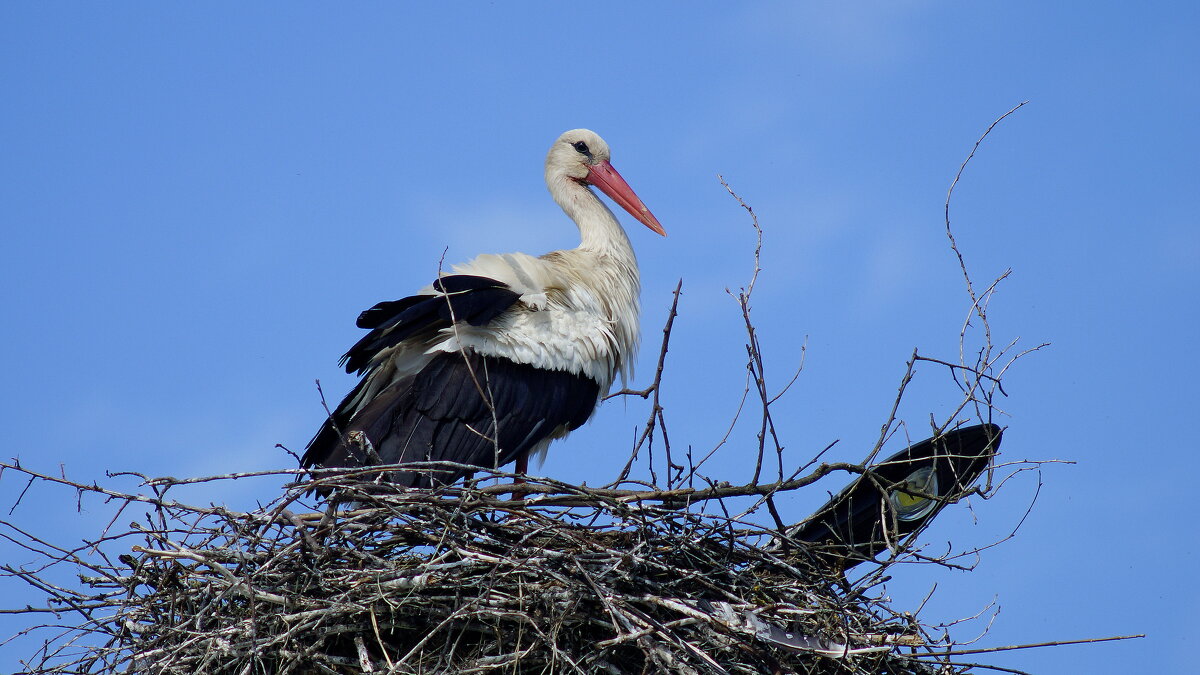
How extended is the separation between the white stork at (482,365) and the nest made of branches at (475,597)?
59cm

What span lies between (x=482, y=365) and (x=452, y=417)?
0.26 m

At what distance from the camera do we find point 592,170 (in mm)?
6863

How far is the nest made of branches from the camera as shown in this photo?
12.6 feet

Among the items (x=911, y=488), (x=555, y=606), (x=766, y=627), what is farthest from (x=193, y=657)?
(x=911, y=488)

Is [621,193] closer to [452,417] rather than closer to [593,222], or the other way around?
[593,222]

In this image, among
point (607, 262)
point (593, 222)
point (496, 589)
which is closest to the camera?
point (496, 589)

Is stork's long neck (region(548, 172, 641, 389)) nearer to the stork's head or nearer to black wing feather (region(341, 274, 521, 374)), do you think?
the stork's head

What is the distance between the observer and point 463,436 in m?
5.12

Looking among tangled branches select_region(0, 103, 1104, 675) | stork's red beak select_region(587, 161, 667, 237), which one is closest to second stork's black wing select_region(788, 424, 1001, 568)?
tangled branches select_region(0, 103, 1104, 675)

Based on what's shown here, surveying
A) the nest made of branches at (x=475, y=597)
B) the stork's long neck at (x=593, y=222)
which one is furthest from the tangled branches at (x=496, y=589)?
the stork's long neck at (x=593, y=222)

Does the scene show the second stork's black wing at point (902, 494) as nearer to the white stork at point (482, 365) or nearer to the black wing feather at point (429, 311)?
the white stork at point (482, 365)

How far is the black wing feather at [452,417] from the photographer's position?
5008 mm

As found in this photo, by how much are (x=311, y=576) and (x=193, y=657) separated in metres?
0.42

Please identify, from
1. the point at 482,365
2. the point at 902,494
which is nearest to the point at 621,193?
the point at 482,365
